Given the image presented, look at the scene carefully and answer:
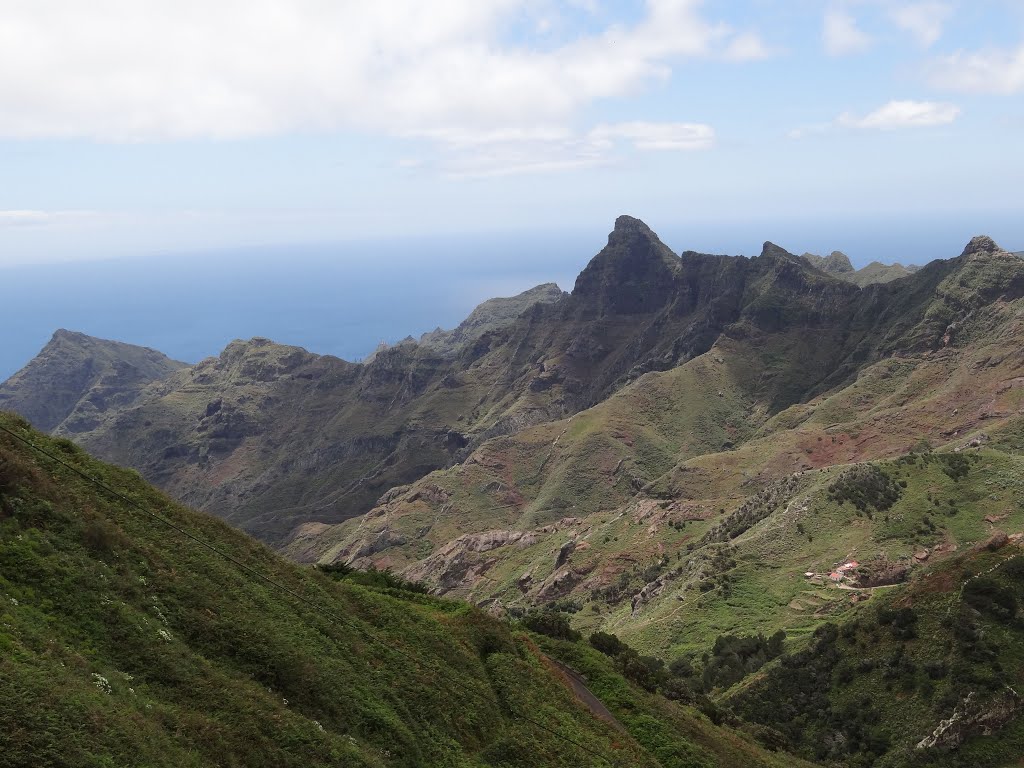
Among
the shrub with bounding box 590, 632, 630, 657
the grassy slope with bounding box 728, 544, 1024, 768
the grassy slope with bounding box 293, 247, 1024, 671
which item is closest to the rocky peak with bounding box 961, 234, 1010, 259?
the grassy slope with bounding box 293, 247, 1024, 671

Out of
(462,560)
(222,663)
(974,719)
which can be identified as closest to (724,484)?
(462,560)

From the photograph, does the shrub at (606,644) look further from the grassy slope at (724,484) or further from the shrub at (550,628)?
the grassy slope at (724,484)

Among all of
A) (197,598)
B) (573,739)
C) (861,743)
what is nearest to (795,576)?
(861,743)

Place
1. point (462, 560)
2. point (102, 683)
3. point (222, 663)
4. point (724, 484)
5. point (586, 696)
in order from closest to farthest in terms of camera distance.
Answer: point (102, 683) → point (222, 663) → point (586, 696) → point (724, 484) → point (462, 560)

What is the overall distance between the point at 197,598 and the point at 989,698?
41.7 meters

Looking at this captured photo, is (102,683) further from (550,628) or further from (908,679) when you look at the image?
(908,679)

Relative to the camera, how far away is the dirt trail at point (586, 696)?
1366 inches

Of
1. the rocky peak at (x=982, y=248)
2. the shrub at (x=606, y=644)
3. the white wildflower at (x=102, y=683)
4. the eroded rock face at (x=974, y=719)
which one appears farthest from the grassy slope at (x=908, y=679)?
the rocky peak at (x=982, y=248)

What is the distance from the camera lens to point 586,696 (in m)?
36.8

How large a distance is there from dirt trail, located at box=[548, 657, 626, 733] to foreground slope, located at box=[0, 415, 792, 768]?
89 cm

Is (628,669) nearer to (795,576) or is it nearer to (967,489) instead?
(795,576)

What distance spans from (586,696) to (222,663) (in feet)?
66.2

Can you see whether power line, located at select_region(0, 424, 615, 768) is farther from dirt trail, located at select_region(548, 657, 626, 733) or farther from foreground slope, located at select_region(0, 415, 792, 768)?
dirt trail, located at select_region(548, 657, 626, 733)

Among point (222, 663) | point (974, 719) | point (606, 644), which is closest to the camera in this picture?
point (222, 663)
